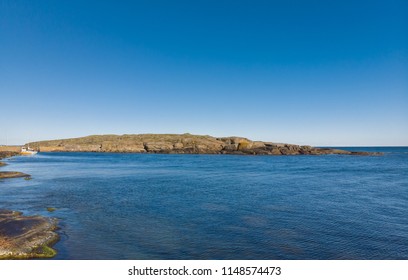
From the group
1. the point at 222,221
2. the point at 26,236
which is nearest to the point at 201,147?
the point at 222,221

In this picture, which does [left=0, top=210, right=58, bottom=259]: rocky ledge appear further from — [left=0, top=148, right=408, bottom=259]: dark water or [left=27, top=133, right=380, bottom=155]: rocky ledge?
[left=27, top=133, right=380, bottom=155]: rocky ledge

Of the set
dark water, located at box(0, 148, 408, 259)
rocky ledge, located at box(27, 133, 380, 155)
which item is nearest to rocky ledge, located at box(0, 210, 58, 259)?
dark water, located at box(0, 148, 408, 259)

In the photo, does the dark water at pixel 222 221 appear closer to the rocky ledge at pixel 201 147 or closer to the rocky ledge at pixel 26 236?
the rocky ledge at pixel 26 236

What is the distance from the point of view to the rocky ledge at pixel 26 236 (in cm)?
1385

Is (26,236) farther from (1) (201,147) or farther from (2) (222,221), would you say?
(1) (201,147)

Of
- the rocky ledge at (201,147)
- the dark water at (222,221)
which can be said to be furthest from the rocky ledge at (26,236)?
the rocky ledge at (201,147)

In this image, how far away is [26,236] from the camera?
15945 millimetres

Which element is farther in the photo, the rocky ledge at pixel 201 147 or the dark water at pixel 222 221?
the rocky ledge at pixel 201 147

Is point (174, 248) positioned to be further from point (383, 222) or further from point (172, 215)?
point (383, 222)

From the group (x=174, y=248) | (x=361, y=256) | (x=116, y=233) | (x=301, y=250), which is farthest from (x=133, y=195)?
(x=361, y=256)

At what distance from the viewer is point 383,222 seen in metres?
20.5

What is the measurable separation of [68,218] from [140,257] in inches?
398

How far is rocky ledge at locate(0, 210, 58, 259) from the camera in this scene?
13.9 meters
